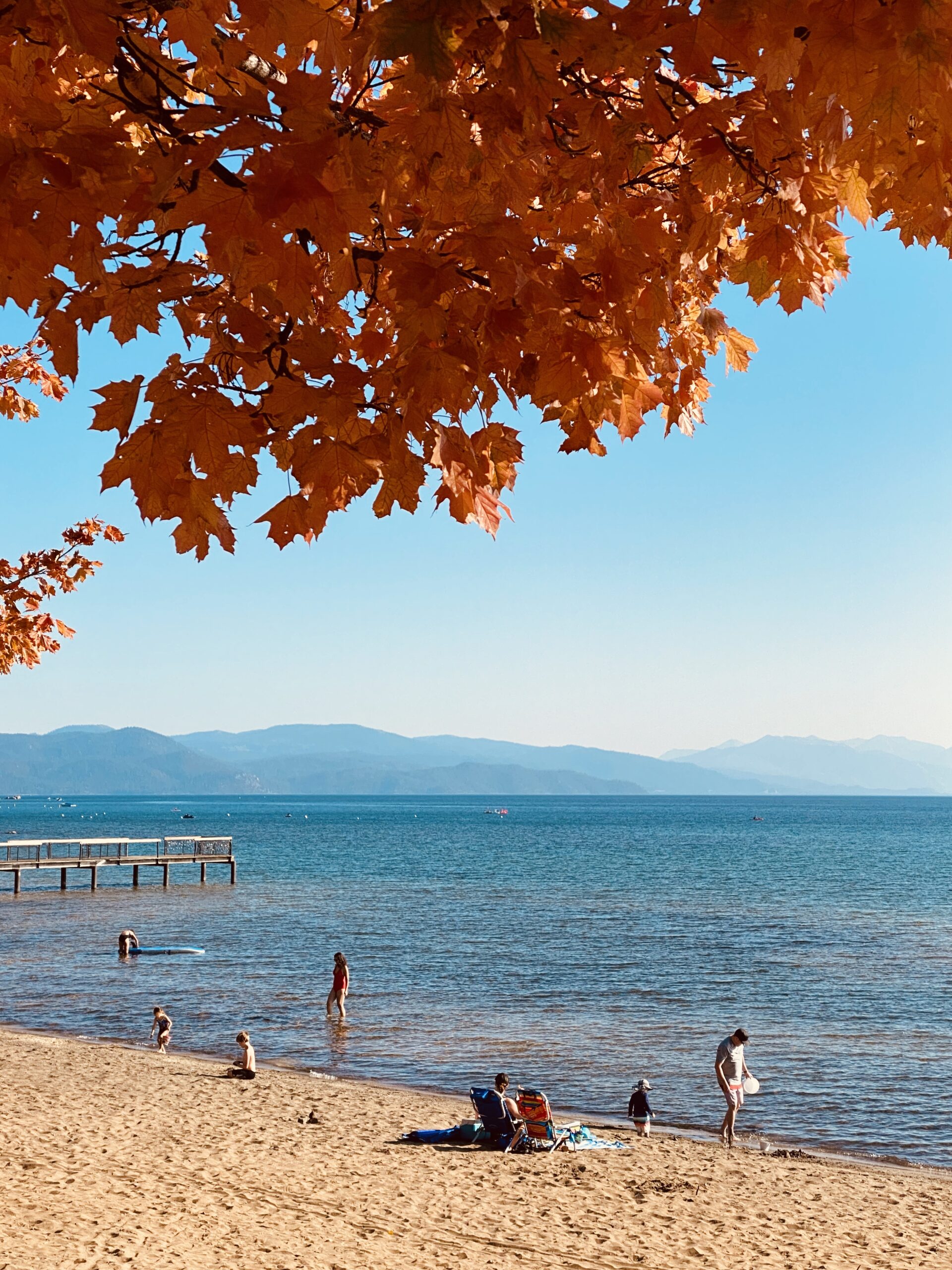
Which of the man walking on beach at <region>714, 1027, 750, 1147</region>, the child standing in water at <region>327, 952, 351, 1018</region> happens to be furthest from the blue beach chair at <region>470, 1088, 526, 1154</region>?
the child standing in water at <region>327, 952, 351, 1018</region>

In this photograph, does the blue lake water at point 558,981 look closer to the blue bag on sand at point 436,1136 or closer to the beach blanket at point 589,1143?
the beach blanket at point 589,1143

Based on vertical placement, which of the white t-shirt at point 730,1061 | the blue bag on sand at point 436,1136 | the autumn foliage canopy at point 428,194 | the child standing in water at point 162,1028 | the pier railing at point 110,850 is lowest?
the pier railing at point 110,850

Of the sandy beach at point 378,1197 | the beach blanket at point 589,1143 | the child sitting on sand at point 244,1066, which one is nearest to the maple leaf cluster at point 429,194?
the sandy beach at point 378,1197

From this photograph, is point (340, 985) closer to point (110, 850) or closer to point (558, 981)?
point (558, 981)

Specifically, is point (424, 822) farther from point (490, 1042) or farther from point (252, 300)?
point (252, 300)

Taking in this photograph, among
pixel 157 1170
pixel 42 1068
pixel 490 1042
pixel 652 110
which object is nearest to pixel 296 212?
pixel 652 110

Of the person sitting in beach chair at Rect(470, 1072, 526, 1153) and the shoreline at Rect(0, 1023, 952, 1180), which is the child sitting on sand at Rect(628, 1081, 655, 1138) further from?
the person sitting in beach chair at Rect(470, 1072, 526, 1153)

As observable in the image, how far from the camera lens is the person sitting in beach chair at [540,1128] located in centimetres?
1450

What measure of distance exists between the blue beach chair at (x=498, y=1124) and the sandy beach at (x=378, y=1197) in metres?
0.32

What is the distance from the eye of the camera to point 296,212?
2219 millimetres

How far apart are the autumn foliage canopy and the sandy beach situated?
785 centimetres

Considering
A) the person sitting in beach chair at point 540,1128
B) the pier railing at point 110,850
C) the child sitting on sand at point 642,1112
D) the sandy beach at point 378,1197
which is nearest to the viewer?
the sandy beach at point 378,1197

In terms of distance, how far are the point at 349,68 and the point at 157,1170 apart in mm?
12305

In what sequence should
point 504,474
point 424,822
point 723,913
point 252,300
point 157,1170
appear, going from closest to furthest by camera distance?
Answer: point 252,300 → point 504,474 → point 157,1170 → point 723,913 → point 424,822
